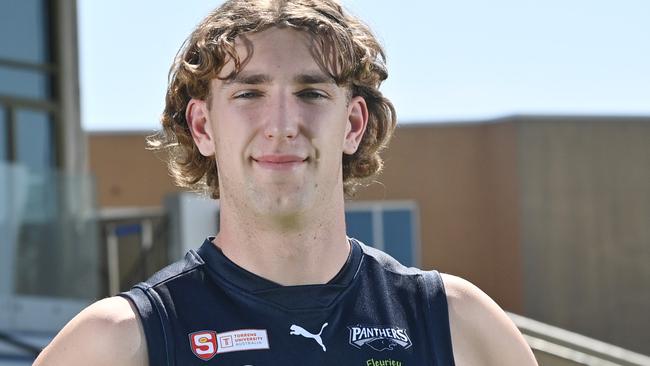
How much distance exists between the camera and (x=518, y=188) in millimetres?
22766

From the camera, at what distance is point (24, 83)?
11.3 m

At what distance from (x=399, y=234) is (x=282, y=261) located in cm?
2044

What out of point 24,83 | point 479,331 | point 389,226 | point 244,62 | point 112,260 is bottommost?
point 389,226

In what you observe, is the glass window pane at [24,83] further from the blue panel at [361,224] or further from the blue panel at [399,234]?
the blue panel at [399,234]

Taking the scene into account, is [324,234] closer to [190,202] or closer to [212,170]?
[212,170]

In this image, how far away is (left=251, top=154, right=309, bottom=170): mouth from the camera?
2283 mm

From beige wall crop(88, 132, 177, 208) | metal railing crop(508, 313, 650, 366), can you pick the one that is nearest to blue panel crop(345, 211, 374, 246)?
beige wall crop(88, 132, 177, 208)

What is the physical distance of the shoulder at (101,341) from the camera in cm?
219

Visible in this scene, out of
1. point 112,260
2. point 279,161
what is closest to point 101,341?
point 279,161

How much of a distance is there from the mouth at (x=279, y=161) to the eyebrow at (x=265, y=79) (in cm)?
14

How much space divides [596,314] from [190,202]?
13032mm

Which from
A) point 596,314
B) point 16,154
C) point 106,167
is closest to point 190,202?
point 16,154

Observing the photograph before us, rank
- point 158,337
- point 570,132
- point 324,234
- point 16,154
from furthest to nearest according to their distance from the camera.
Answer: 1. point 570,132
2. point 16,154
3. point 324,234
4. point 158,337

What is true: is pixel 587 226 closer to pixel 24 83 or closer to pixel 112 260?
pixel 112 260
